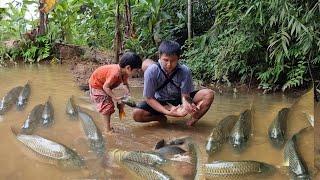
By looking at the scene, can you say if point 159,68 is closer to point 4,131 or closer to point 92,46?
point 4,131

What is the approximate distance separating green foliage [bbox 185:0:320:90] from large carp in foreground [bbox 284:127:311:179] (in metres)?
3.09

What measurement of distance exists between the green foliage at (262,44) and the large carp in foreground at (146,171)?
12.9 ft

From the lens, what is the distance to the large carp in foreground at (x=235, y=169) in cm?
349

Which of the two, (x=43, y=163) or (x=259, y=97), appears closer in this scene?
(x=43, y=163)

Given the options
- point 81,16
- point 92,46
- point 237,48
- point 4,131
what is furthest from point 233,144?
point 81,16

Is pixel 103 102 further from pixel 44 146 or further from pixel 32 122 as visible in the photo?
pixel 44 146

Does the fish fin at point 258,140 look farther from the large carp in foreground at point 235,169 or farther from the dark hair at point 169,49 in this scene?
the dark hair at point 169,49

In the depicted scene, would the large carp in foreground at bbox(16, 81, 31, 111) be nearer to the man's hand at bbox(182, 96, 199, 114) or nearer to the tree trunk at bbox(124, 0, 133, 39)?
the man's hand at bbox(182, 96, 199, 114)

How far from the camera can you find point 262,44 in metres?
7.59

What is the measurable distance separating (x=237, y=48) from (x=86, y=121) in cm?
375

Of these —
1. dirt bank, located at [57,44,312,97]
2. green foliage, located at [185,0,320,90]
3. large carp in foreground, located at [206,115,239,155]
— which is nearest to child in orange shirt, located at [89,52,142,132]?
large carp in foreground, located at [206,115,239,155]

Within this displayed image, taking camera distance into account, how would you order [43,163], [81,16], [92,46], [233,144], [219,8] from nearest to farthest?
1. [43,163]
2. [233,144]
3. [219,8]
4. [92,46]
5. [81,16]

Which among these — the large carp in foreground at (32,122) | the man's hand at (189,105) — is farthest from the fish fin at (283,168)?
the large carp in foreground at (32,122)

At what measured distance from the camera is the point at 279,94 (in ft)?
23.7
